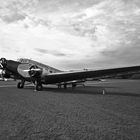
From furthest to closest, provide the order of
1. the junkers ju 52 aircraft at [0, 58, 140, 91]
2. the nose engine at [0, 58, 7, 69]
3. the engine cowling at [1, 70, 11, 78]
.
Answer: the engine cowling at [1, 70, 11, 78]
the nose engine at [0, 58, 7, 69]
the junkers ju 52 aircraft at [0, 58, 140, 91]

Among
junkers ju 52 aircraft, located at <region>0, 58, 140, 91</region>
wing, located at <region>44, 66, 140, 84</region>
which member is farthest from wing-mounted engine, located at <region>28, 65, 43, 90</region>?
wing, located at <region>44, 66, 140, 84</region>

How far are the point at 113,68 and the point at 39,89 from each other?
835cm

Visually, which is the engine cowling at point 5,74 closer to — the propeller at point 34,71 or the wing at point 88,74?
the propeller at point 34,71

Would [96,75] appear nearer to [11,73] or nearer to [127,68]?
[127,68]

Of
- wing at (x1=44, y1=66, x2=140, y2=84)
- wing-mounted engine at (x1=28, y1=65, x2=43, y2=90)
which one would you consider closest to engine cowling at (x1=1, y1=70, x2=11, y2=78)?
wing-mounted engine at (x1=28, y1=65, x2=43, y2=90)

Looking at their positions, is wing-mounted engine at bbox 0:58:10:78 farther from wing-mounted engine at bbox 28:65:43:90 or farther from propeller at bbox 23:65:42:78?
wing-mounted engine at bbox 28:65:43:90

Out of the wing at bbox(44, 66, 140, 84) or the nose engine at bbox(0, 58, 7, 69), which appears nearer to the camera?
the wing at bbox(44, 66, 140, 84)

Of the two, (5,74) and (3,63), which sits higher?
(3,63)

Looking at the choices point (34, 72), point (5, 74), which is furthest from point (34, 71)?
point (5, 74)

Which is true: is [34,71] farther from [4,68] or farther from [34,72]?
[4,68]

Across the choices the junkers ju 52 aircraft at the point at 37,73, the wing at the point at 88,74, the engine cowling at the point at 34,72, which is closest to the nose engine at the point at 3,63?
the junkers ju 52 aircraft at the point at 37,73

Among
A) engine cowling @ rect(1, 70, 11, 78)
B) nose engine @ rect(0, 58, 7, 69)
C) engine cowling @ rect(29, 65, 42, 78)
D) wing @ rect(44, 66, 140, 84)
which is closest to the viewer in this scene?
wing @ rect(44, 66, 140, 84)

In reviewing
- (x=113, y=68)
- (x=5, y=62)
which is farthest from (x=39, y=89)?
(x=113, y=68)

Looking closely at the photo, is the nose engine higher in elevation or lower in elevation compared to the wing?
higher
